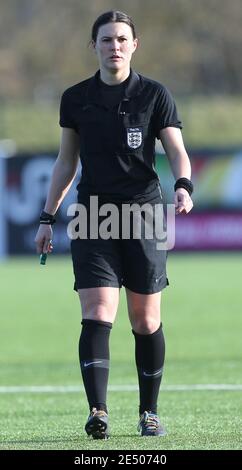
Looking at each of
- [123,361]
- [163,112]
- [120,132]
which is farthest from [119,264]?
[123,361]

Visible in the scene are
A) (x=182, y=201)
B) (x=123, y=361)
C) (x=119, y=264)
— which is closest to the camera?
(x=182, y=201)

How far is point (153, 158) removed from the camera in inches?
265

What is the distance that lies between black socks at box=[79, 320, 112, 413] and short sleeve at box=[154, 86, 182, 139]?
1.13 metres

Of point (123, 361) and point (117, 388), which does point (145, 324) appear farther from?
point (123, 361)

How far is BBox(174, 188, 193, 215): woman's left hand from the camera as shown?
637cm

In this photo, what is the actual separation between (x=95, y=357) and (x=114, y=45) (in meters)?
1.68

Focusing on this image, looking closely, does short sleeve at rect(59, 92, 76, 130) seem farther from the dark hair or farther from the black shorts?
the black shorts

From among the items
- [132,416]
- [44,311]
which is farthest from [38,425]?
[44,311]

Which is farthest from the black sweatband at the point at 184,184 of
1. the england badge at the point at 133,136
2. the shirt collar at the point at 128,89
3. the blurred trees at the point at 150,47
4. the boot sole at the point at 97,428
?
the blurred trees at the point at 150,47

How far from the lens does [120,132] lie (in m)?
6.57

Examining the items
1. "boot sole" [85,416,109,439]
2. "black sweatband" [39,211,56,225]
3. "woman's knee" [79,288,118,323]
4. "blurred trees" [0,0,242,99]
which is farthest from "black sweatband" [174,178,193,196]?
"blurred trees" [0,0,242,99]

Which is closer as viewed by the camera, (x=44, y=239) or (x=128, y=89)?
(x=128, y=89)

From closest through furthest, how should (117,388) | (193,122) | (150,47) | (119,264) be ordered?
(119,264)
(117,388)
(193,122)
(150,47)

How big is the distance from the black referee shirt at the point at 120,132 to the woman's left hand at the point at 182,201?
0.25m
